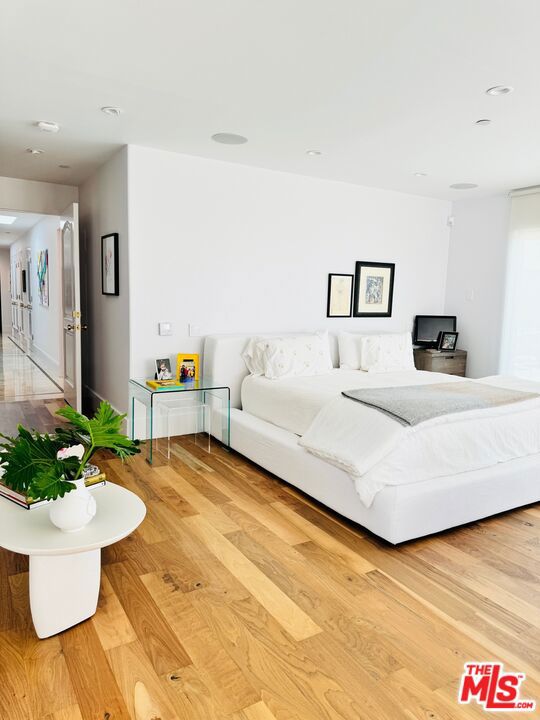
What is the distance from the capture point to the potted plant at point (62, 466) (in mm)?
1788

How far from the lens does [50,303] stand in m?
7.98

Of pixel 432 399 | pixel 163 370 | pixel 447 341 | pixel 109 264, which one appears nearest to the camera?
pixel 432 399

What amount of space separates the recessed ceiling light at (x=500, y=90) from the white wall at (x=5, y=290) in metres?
14.4

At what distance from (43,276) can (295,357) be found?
584 centimetres

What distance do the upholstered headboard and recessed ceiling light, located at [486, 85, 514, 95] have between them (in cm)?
261

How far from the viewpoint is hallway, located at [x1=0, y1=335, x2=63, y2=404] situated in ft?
20.5

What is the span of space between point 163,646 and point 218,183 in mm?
3668

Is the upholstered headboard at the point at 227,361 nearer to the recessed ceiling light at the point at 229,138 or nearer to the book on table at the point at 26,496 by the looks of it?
the recessed ceiling light at the point at 229,138

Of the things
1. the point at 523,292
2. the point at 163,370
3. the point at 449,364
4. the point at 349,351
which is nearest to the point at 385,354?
the point at 349,351

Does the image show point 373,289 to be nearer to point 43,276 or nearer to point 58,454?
point 58,454

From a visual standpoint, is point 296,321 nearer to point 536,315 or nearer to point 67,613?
point 536,315

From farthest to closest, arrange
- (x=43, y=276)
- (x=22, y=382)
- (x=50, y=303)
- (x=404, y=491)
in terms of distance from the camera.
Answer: (x=43, y=276) → (x=50, y=303) → (x=22, y=382) → (x=404, y=491)

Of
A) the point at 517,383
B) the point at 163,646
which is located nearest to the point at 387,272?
the point at 517,383

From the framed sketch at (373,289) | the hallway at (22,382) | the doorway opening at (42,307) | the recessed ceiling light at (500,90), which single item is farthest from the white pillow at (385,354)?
the hallway at (22,382)
